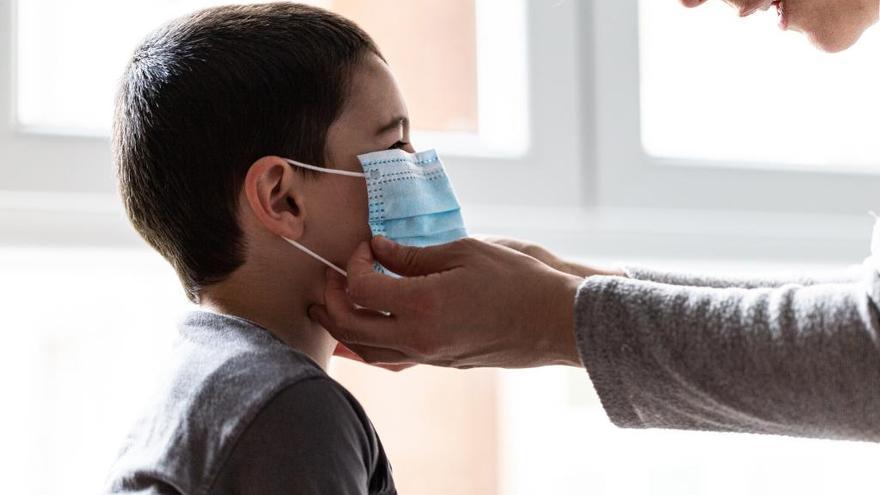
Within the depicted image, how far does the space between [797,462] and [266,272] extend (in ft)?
4.33

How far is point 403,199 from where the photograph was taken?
4.29ft

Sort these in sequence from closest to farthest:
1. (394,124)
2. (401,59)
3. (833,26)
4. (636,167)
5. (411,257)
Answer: (411,257), (394,124), (833,26), (401,59), (636,167)

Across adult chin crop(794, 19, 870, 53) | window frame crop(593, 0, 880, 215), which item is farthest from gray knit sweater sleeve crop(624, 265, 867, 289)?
window frame crop(593, 0, 880, 215)

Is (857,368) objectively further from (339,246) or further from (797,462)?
(797,462)

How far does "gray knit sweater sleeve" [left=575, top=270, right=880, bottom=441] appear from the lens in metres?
1.07

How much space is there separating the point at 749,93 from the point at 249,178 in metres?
1.29

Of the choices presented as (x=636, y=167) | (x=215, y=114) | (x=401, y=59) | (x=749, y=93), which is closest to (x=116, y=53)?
(x=401, y=59)

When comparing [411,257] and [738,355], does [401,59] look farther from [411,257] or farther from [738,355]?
[738,355]

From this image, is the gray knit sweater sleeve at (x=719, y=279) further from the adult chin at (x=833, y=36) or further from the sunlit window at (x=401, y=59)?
the sunlit window at (x=401, y=59)

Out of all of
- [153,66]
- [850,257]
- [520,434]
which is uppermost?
[153,66]

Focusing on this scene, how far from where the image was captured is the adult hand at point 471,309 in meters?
1.14

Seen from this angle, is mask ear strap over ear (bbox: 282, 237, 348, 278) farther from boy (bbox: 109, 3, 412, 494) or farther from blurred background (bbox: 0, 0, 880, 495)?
blurred background (bbox: 0, 0, 880, 495)

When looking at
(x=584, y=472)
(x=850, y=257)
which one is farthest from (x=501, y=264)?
(x=850, y=257)

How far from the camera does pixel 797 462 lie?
7.31ft
